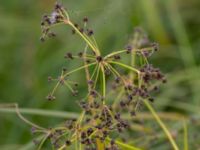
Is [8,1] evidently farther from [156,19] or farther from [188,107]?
[188,107]

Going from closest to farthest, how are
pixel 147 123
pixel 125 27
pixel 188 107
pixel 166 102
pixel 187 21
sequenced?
pixel 147 123 < pixel 188 107 < pixel 166 102 < pixel 125 27 < pixel 187 21

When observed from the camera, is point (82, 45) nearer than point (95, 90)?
No

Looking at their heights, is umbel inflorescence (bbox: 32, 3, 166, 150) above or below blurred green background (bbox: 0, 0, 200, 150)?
below

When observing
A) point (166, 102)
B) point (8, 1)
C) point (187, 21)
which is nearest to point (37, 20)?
point (8, 1)

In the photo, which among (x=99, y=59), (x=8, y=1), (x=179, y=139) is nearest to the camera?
(x=99, y=59)

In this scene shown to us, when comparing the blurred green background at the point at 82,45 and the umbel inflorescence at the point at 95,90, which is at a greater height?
the blurred green background at the point at 82,45

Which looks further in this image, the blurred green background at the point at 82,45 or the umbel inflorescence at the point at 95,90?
the blurred green background at the point at 82,45

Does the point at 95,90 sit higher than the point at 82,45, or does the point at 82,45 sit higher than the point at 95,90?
the point at 82,45

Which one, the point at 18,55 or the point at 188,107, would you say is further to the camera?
the point at 18,55
